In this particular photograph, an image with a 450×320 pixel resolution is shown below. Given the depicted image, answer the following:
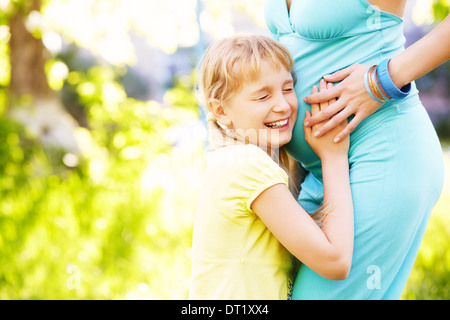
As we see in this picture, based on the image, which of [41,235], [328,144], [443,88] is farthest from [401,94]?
[443,88]

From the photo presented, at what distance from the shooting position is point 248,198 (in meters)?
1.22

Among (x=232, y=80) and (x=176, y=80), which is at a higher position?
(x=232, y=80)

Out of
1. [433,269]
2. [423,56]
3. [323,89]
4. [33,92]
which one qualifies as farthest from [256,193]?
[33,92]

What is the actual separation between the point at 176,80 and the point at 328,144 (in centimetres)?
342

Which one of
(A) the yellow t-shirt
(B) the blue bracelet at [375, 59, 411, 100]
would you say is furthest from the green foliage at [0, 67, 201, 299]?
(B) the blue bracelet at [375, 59, 411, 100]

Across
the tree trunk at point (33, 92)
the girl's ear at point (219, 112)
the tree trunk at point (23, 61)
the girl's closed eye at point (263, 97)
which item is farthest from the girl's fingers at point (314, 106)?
the tree trunk at point (23, 61)

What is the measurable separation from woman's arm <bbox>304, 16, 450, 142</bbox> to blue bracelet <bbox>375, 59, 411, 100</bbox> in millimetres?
18

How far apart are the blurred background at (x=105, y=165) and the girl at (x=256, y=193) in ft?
3.90

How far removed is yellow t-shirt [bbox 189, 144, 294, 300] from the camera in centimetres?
123

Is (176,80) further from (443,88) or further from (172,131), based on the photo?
(443,88)

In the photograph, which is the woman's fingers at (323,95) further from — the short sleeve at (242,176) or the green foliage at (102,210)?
the green foliage at (102,210)

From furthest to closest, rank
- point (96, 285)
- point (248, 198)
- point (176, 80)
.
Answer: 1. point (176, 80)
2. point (96, 285)
3. point (248, 198)

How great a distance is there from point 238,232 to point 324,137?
367 millimetres
